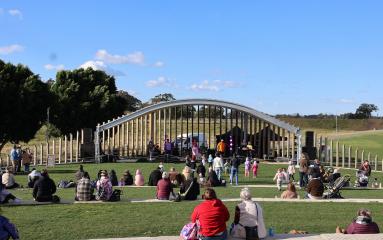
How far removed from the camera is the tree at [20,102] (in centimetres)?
4081

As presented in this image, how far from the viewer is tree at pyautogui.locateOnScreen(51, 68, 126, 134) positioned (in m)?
52.3

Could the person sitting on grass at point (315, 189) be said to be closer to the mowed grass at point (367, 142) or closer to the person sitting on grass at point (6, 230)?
the person sitting on grass at point (6, 230)

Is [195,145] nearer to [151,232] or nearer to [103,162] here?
[103,162]

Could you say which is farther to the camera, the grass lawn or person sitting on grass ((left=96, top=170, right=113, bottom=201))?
the grass lawn

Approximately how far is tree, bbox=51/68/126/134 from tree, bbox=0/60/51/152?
5.03 metres

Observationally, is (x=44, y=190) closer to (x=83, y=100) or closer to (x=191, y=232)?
(x=191, y=232)

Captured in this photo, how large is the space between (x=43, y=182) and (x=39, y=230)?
512 centimetres

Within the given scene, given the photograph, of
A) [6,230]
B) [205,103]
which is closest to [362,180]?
[205,103]

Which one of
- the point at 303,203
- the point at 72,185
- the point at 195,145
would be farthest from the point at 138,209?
the point at 195,145

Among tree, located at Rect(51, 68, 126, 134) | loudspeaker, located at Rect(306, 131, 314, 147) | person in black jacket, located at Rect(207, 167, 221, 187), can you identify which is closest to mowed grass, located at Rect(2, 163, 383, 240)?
person in black jacket, located at Rect(207, 167, 221, 187)

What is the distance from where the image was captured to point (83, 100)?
55.8 m

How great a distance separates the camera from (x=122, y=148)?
46.9 meters

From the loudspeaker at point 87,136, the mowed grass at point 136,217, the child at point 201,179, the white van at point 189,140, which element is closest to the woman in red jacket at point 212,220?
the mowed grass at point 136,217

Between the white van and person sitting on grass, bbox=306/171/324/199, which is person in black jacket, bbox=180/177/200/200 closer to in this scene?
person sitting on grass, bbox=306/171/324/199
